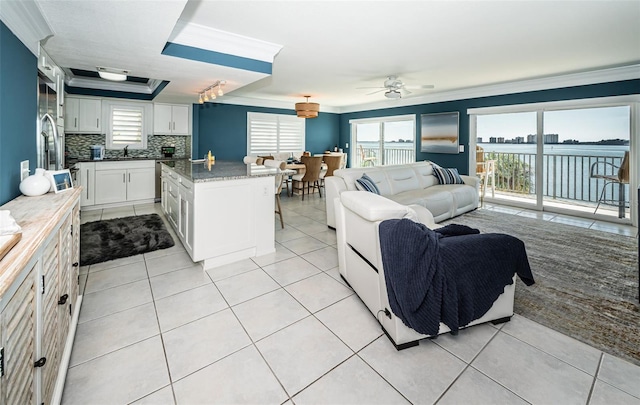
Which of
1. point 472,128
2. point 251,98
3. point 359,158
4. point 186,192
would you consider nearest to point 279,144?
point 251,98

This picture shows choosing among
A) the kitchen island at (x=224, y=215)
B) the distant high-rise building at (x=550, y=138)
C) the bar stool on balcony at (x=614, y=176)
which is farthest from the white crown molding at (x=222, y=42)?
the bar stool on balcony at (x=614, y=176)

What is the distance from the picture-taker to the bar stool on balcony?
4.82 meters

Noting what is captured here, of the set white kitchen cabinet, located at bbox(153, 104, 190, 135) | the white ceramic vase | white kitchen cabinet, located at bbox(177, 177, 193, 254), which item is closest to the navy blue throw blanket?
white kitchen cabinet, located at bbox(177, 177, 193, 254)

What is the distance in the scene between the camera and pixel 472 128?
6613 millimetres

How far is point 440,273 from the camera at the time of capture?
1658 mm

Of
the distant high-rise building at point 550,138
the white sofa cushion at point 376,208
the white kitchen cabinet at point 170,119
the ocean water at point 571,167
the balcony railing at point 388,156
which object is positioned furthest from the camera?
the balcony railing at point 388,156

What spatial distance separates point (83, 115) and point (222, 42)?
3851 millimetres

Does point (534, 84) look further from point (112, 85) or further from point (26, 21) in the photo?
point (112, 85)

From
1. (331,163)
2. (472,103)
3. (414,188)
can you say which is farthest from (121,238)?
(472,103)

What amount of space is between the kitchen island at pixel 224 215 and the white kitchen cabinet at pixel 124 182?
2.83 m

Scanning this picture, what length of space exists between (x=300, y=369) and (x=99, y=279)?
219 cm

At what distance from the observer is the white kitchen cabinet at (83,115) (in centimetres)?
541

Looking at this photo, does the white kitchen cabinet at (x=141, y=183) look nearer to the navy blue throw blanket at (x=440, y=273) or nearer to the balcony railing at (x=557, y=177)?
the navy blue throw blanket at (x=440, y=273)

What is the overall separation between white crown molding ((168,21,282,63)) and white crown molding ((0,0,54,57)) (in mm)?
1036
